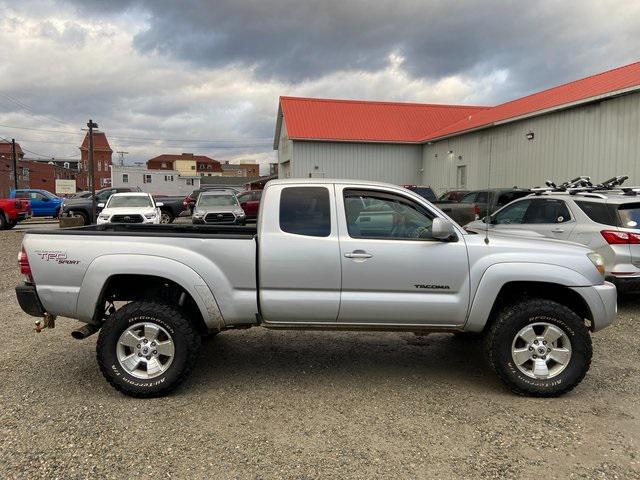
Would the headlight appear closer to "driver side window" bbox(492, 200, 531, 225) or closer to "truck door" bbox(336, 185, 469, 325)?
"truck door" bbox(336, 185, 469, 325)

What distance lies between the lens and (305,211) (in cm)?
425

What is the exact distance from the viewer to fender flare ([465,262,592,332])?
412 cm

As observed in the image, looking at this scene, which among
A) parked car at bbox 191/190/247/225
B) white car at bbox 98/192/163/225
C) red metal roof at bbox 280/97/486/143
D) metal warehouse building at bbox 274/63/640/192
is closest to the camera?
white car at bbox 98/192/163/225

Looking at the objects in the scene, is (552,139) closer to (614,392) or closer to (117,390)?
(614,392)

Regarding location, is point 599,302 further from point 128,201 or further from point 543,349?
point 128,201

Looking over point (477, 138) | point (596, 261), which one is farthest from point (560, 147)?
point (596, 261)

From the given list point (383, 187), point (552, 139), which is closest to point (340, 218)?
point (383, 187)

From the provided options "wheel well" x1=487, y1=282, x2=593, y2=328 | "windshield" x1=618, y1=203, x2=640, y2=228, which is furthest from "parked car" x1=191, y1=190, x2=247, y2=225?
"wheel well" x1=487, y1=282, x2=593, y2=328

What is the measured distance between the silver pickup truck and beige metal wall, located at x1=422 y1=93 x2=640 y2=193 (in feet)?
38.7

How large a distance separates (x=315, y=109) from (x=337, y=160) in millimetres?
4727

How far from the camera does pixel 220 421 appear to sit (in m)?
3.77

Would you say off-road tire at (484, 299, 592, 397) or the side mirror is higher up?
the side mirror

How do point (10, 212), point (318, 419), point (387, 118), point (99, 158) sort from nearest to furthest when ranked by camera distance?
point (318, 419) → point (10, 212) → point (387, 118) → point (99, 158)

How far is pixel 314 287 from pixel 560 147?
656 inches
